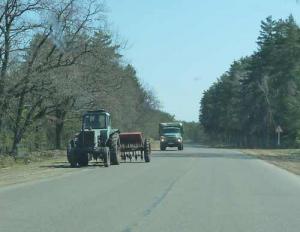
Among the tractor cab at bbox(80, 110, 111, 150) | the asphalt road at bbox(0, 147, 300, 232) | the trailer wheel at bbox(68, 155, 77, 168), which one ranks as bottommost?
the asphalt road at bbox(0, 147, 300, 232)

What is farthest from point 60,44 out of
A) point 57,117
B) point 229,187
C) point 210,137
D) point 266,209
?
point 210,137

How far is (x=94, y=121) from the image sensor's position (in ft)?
120

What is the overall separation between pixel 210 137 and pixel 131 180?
5770 inches

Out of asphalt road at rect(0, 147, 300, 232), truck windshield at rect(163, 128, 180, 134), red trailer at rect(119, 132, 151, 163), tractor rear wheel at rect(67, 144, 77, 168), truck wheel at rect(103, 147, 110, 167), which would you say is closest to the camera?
asphalt road at rect(0, 147, 300, 232)

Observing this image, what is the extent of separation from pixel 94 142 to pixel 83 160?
5.01 feet

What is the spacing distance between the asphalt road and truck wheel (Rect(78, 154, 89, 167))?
11.1 m

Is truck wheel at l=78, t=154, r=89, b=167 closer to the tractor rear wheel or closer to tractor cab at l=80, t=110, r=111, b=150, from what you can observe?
the tractor rear wheel

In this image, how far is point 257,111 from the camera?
98.8 meters

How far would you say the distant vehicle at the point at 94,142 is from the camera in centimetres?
3528

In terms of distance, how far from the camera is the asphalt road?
12.4 m

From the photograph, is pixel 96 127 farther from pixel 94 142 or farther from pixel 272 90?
pixel 272 90

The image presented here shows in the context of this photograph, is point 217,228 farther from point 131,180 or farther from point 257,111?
point 257,111

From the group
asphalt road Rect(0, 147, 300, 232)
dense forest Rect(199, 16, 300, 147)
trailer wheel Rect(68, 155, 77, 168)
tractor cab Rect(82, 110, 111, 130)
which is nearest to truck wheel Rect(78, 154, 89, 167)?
trailer wheel Rect(68, 155, 77, 168)

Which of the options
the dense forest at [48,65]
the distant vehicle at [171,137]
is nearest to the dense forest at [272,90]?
the distant vehicle at [171,137]
